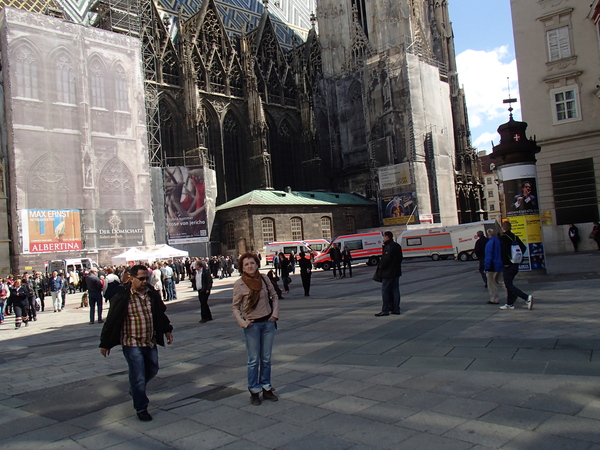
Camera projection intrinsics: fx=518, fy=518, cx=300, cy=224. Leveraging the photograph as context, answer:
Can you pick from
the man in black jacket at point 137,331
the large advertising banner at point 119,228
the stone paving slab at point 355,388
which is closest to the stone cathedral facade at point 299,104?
the large advertising banner at point 119,228

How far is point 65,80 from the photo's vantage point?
30.0 meters

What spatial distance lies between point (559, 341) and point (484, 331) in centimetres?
109

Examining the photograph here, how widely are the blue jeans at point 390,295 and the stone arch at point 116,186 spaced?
25.0m

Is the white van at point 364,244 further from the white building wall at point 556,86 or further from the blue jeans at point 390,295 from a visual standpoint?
the blue jeans at point 390,295

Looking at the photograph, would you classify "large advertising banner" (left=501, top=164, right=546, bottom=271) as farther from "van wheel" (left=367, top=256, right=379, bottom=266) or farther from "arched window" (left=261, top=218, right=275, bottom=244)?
"arched window" (left=261, top=218, right=275, bottom=244)

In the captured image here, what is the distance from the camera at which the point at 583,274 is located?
12555 mm

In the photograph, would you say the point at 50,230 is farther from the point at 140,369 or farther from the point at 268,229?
the point at 140,369

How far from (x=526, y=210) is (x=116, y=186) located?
2464cm

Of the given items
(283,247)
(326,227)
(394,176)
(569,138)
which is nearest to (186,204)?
(283,247)

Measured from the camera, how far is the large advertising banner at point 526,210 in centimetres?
1312

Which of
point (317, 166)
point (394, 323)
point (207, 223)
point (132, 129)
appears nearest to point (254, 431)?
point (394, 323)

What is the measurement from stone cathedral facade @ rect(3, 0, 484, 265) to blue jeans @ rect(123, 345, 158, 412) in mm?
27802

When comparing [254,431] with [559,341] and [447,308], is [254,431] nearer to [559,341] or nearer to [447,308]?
[559,341]

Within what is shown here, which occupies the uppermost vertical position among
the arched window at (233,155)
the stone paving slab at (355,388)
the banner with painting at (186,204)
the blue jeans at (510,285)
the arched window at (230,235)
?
the arched window at (233,155)
